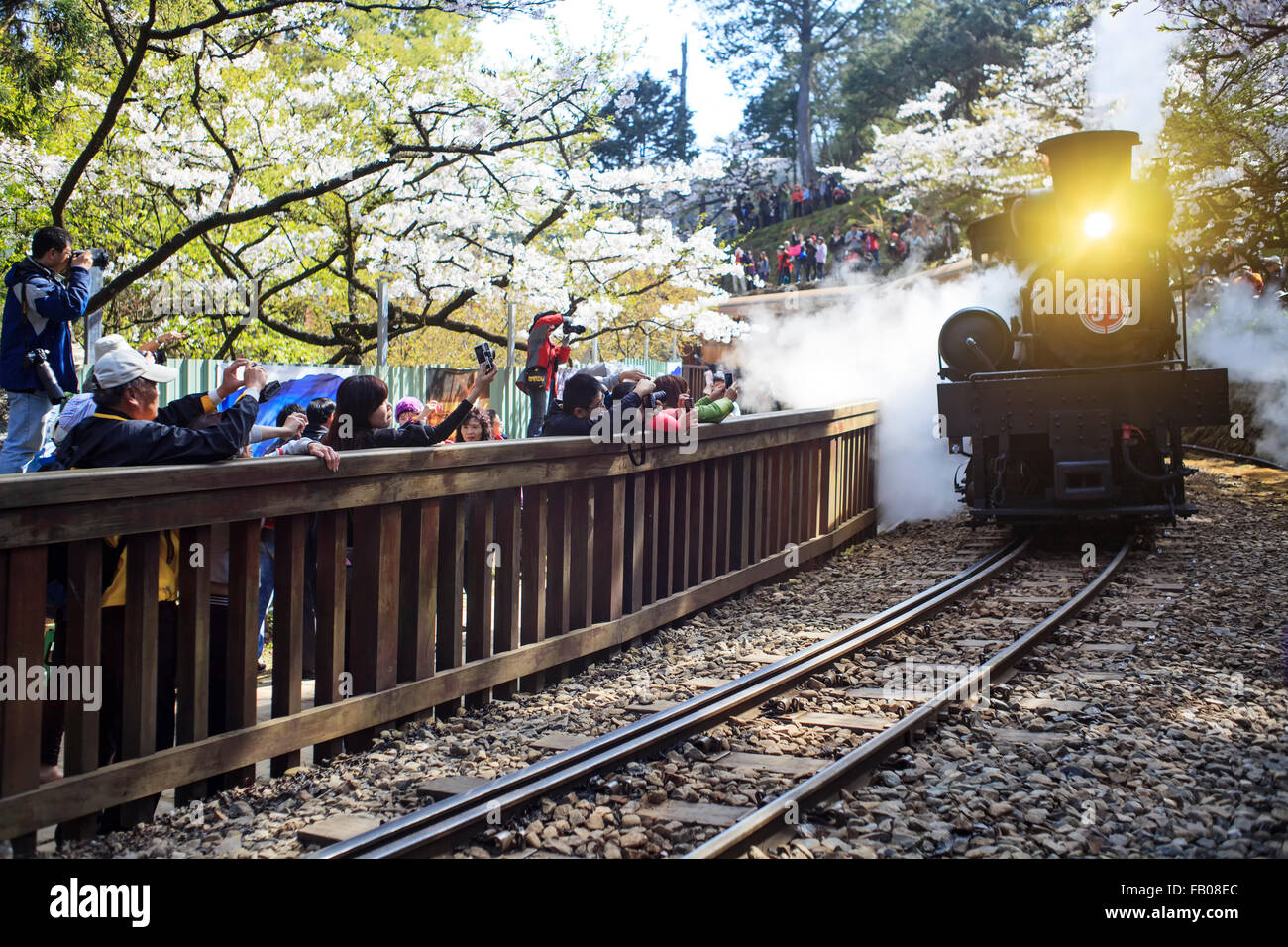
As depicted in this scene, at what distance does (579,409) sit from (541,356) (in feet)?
8.46

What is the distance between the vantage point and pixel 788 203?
4809 centimetres

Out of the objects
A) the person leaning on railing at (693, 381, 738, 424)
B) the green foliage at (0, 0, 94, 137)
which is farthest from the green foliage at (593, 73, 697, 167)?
the person leaning on railing at (693, 381, 738, 424)

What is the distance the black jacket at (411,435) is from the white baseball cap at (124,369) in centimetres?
129

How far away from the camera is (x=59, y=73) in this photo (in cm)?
1288

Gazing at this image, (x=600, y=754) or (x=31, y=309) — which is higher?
(x=31, y=309)

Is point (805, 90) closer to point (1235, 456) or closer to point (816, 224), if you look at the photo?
point (816, 224)

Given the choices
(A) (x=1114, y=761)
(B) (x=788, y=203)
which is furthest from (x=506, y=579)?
(B) (x=788, y=203)

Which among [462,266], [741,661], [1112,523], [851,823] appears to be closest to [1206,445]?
[1112,523]

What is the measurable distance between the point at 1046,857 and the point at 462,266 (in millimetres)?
12407

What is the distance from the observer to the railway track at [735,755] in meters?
3.78

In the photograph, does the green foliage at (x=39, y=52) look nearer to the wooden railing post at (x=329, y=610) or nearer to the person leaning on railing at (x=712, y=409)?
the person leaning on railing at (x=712, y=409)

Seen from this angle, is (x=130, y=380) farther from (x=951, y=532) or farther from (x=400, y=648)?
(x=951, y=532)
